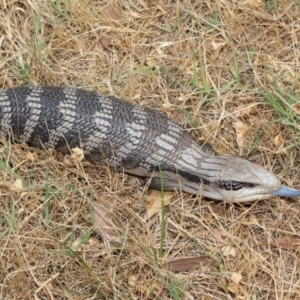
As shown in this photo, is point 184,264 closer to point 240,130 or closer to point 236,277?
point 236,277

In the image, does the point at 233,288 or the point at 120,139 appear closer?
the point at 233,288

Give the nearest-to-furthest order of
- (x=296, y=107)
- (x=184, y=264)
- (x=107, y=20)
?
(x=184, y=264), (x=296, y=107), (x=107, y=20)

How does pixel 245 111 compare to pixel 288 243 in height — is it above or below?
above

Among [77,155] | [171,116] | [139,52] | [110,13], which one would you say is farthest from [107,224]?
[110,13]

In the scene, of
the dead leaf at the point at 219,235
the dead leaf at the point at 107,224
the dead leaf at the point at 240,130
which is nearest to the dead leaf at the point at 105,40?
the dead leaf at the point at 240,130

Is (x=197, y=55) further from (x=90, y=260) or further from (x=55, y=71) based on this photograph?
(x=90, y=260)

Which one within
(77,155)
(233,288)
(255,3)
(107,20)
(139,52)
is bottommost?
(233,288)

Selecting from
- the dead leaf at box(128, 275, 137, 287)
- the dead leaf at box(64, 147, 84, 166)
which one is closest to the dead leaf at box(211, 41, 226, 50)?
the dead leaf at box(64, 147, 84, 166)

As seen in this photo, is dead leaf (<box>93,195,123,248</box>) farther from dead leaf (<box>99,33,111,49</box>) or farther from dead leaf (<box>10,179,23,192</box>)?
dead leaf (<box>99,33,111,49</box>)
